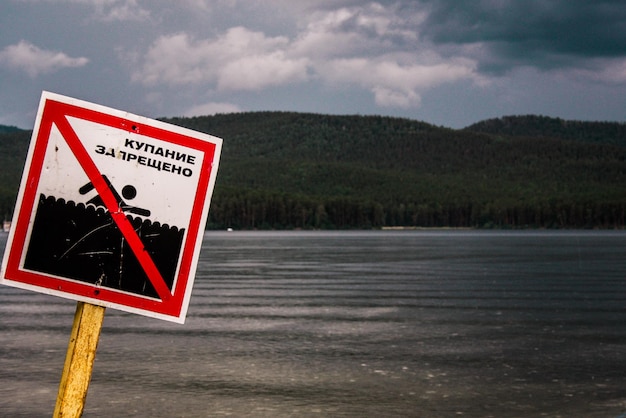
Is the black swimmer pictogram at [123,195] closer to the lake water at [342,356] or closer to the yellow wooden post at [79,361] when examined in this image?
the yellow wooden post at [79,361]

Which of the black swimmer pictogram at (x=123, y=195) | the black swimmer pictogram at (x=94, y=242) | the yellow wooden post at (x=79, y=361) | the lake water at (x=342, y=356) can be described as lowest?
the lake water at (x=342, y=356)

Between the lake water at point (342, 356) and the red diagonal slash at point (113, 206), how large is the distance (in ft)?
25.3

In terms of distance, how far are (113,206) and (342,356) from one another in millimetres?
12892

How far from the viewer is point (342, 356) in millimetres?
15594

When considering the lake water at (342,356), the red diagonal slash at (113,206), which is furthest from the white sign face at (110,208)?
the lake water at (342,356)

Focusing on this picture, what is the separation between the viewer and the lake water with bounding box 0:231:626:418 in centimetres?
1115

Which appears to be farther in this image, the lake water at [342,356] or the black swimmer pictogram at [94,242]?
the lake water at [342,356]

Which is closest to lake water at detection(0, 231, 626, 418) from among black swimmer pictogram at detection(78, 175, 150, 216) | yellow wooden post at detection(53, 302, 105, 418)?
yellow wooden post at detection(53, 302, 105, 418)

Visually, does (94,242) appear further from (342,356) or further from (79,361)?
(342,356)

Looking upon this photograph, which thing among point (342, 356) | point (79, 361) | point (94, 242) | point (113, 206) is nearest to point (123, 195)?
point (113, 206)

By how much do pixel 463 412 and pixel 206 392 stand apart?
378 centimetres

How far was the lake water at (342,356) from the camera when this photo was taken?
439 inches

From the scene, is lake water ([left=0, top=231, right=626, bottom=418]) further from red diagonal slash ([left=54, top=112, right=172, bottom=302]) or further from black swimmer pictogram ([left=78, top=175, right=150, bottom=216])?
black swimmer pictogram ([left=78, top=175, right=150, bottom=216])

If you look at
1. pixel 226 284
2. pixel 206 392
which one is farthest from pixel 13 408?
pixel 226 284
